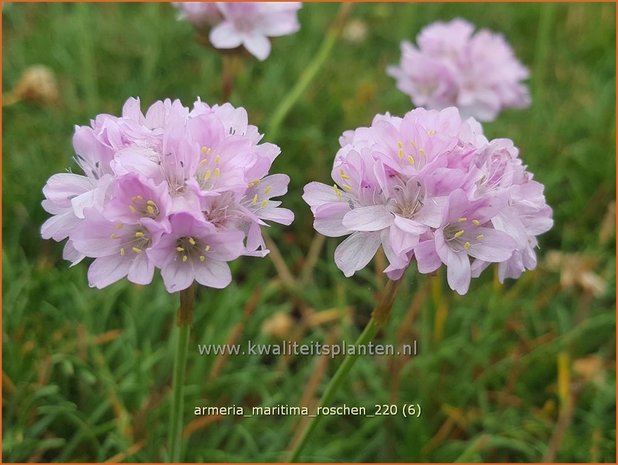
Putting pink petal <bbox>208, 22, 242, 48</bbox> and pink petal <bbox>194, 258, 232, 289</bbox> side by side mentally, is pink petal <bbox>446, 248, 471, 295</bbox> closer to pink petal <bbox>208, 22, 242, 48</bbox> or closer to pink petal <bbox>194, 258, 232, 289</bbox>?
pink petal <bbox>194, 258, 232, 289</bbox>

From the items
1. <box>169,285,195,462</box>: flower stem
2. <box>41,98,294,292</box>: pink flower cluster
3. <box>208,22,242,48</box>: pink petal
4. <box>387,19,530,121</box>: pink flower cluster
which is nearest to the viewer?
<box>41,98,294,292</box>: pink flower cluster

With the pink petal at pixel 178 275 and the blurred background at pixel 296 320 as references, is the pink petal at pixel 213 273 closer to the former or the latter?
the pink petal at pixel 178 275

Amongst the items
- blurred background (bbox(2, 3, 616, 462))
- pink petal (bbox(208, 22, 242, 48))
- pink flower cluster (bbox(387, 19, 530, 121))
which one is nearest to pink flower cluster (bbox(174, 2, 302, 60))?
pink petal (bbox(208, 22, 242, 48))

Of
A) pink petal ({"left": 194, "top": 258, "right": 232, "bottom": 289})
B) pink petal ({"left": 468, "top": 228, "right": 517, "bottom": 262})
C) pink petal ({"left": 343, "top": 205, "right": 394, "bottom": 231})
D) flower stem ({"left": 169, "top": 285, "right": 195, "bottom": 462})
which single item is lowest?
flower stem ({"left": 169, "top": 285, "right": 195, "bottom": 462})

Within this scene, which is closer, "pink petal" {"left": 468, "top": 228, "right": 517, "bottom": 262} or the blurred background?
"pink petal" {"left": 468, "top": 228, "right": 517, "bottom": 262}

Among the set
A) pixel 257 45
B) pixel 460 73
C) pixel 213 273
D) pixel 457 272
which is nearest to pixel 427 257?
pixel 457 272

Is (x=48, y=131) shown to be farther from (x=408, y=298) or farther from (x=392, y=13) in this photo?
(x=392, y=13)
